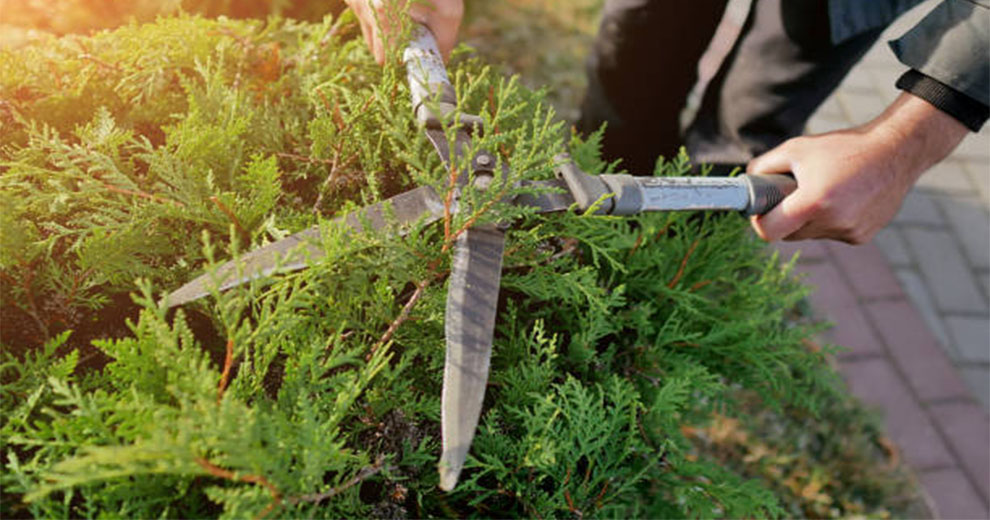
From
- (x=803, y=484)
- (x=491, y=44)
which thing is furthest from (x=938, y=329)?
(x=491, y=44)

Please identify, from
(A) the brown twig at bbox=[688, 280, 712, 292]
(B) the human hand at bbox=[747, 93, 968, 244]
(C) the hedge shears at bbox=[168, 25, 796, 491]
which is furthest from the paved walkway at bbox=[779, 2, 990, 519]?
(C) the hedge shears at bbox=[168, 25, 796, 491]

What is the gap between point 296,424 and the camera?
1032 millimetres

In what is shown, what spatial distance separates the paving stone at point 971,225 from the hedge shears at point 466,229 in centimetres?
365

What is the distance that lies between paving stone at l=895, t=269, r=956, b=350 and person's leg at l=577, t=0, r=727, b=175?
178 cm

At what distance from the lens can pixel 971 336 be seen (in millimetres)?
3826

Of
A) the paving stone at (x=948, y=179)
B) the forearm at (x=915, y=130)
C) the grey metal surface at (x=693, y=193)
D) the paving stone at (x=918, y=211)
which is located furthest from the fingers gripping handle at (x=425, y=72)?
the paving stone at (x=948, y=179)

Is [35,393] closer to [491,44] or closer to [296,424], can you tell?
[296,424]

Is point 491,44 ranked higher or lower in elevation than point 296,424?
lower

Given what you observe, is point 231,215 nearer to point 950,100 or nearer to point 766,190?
point 766,190

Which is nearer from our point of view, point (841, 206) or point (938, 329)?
point (841, 206)

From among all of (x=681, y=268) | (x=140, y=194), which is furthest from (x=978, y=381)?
(x=140, y=194)

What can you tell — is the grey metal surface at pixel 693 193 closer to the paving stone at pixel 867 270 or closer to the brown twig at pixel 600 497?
the brown twig at pixel 600 497

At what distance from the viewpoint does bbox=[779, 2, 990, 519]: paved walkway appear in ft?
11.0

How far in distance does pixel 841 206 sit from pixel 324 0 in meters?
2.02
